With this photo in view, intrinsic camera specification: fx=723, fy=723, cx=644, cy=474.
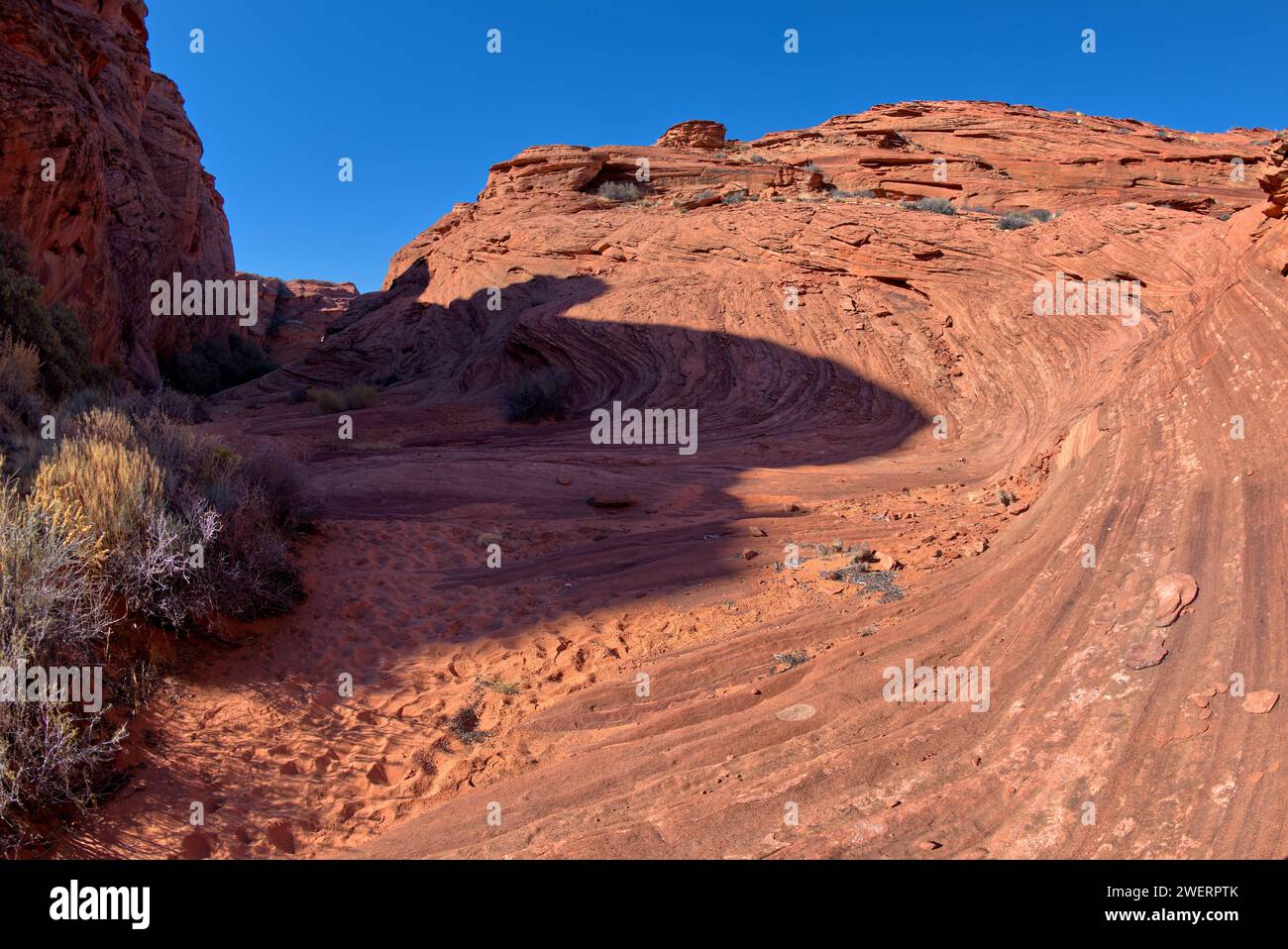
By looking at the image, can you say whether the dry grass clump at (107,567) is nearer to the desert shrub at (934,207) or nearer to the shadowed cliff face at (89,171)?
the shadowed cliff face at (89,171)

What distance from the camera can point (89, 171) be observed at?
14.9 m

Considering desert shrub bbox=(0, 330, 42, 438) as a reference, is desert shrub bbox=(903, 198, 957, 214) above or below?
above

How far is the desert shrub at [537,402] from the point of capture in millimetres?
17219

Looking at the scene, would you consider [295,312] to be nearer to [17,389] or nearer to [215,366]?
[215,366]

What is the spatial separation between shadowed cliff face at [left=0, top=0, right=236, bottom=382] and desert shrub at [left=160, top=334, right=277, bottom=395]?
949 mm

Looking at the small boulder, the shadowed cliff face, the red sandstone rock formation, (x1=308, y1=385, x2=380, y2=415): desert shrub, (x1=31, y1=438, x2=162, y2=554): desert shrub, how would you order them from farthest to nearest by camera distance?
1. the red sandstone rock formation
2. (x1=308, y1=385, x2=380, y2=415): desert shrub
3. the shadowed cliff face
4. (x1=31, y1=438, x2=162, y2=554): desert shrub
5. the small boulder

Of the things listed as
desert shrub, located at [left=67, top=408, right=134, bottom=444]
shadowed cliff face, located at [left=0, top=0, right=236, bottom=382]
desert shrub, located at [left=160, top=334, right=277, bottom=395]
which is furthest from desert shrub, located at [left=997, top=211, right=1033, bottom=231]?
desert shrub, located at [left=160, top=334, right=277, bottom=395]

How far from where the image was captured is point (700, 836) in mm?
3668

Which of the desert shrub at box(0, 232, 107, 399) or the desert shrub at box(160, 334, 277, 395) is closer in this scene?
the desert shrub at box(0, 232, 107, 399)

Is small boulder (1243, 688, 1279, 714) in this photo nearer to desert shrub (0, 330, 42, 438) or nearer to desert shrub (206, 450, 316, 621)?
desert shrub (206, 450, 316, 621)

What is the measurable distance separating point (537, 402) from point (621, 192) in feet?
43.0

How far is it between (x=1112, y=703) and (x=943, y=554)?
9.12 feet

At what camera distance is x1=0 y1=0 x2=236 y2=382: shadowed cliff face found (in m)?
13.0
